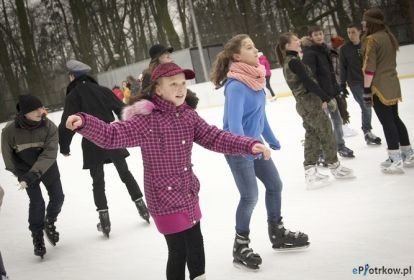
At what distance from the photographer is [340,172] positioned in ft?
15.0

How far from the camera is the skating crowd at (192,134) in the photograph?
7.49 feet

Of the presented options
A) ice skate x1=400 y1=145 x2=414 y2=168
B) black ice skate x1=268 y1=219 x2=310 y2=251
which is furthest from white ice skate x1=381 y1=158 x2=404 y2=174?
black ice skate x1=268 y1=219 x2=310 y2=251

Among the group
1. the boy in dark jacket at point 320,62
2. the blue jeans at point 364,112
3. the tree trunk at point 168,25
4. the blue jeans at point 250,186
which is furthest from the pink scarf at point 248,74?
the tree trunk at point 168,25

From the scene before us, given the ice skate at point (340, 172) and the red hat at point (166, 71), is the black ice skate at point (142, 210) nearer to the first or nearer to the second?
the ice skate at point (340, 172)

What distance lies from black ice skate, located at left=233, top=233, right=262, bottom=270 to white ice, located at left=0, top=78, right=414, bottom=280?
0.17 ft

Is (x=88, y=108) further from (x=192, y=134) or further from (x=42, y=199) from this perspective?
(x=192, y=134)

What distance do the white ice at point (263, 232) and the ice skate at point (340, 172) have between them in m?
0.11

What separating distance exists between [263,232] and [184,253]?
1.33 m

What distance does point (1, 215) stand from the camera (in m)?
5.73

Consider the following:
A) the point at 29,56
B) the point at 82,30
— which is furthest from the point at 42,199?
the point at 82,30

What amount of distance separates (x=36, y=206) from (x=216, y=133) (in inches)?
87.5

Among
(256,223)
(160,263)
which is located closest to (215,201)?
(256,223)

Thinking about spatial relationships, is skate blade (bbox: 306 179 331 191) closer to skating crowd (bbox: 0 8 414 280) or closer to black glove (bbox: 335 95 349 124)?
skating crowd (bbox: 0 8 414 280)

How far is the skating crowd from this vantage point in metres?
2.28
